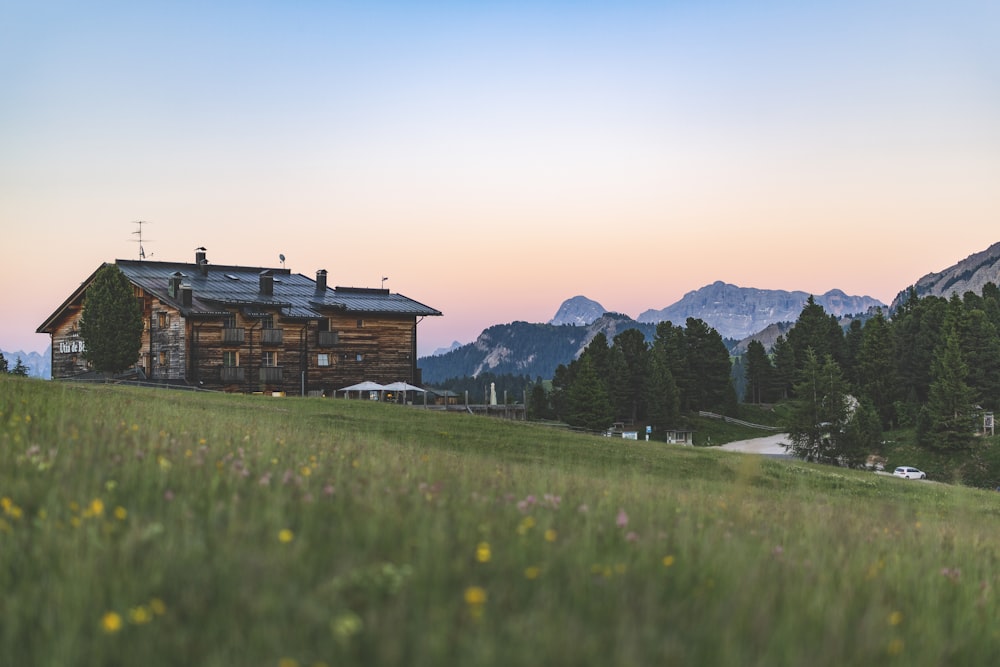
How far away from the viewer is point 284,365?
63875 millimetres

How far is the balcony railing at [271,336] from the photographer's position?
62906mm

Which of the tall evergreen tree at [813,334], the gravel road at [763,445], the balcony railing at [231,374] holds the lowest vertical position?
the gravel road at [763,445]

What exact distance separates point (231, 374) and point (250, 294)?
290 inches

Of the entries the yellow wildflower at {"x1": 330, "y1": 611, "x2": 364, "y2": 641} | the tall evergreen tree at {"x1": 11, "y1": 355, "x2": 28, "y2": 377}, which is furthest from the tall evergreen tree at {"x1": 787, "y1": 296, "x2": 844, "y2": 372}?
the yellow wildflower at {"x1": 330, "y1": 611, "x2": 364, "y2": 641}

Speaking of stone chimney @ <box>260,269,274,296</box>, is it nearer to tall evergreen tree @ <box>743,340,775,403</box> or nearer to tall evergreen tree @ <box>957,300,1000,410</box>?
tall evergreen tree @ <box>957,300,1000,410</box>

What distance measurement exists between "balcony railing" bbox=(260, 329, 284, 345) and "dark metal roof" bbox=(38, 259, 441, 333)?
62.4 inches

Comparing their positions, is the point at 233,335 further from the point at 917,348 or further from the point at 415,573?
the point at 917,348

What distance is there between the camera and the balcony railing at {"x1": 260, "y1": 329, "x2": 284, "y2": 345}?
62906mm

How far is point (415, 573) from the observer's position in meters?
5.52

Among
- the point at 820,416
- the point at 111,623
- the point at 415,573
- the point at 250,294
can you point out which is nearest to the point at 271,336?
the point at 250,294

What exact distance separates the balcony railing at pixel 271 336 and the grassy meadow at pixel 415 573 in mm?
54461

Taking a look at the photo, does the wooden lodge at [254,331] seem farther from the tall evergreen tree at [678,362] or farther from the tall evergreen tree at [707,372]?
the tall evergreen tree at [707,372]

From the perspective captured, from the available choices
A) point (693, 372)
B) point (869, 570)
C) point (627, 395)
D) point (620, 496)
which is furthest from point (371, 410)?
point (693, 372)

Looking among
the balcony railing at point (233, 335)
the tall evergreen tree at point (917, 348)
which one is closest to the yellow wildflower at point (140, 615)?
the balcony railing at point (233, 335)
